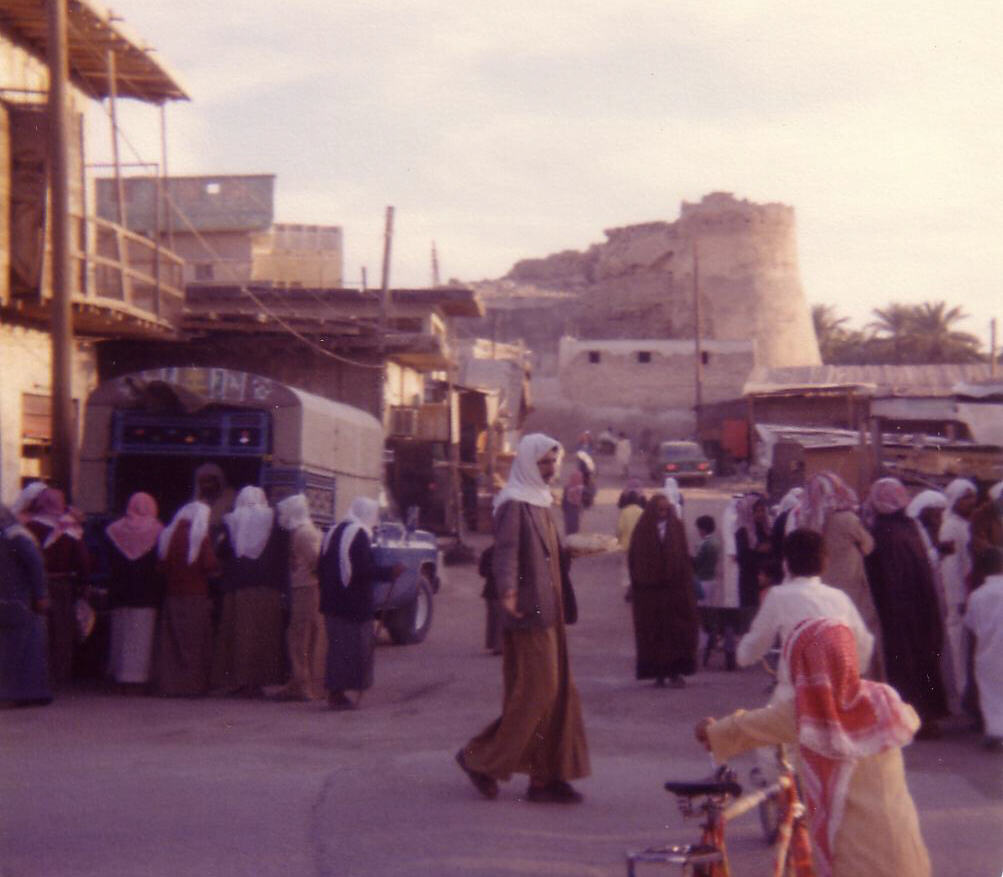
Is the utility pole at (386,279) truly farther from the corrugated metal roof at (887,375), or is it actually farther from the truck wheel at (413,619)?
the corrugated metal roof at (887,375)

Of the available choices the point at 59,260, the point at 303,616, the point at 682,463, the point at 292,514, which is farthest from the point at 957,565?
the point at 682,463

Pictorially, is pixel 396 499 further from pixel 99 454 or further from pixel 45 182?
pixel 99 454

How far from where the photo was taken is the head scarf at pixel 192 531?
10945 mm

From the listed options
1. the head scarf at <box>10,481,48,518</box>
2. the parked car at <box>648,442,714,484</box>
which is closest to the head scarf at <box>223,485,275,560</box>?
the head scarf at <box>10,481,48,518</box>

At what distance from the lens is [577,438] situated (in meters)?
49.7

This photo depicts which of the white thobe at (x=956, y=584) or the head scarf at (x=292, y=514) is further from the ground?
the head scarf at (x=292, y=514)

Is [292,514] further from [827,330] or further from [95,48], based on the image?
[827,330]

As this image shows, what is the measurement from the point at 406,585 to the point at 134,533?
3752 mm

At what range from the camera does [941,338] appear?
5506 centimetres

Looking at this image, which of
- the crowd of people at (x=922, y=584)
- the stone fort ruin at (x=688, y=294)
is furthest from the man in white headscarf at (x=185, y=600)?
the stone fort ruin at (x=688, y=294)

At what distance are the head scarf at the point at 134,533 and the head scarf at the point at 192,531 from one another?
0.39 ft

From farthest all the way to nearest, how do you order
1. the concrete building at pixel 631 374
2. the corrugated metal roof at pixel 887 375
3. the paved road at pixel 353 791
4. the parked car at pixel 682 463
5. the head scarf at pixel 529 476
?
1. the concrete building at pixel 631 374
2. the corrugated metal roof at pixel 887 375
3. the parked car at pixel 682 463
4. the head scarf at pixel 529 476
5. the paved road at pixel 353 791

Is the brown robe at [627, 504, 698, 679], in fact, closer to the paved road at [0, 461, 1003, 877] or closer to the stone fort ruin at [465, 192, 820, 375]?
the paved road at [0, 461, 1003, 877]

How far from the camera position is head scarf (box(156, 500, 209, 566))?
10.9 metres
